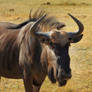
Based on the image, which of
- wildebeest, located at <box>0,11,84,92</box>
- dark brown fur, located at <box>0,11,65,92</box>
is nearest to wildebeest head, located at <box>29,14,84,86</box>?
wildebeest, located at <box>0,11,84,92</box>

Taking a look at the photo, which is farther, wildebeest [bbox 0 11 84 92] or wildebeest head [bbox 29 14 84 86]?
wildebeest [bbox 0 11 84 92]

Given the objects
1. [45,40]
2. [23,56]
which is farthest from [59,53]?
[23,56]

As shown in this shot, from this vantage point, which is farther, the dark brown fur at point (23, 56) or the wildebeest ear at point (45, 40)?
the dark brown fur at point (23, 56)

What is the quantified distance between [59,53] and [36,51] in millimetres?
855

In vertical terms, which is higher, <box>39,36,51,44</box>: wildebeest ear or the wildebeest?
<box>39,36,51,44</box>: wildebeest ear

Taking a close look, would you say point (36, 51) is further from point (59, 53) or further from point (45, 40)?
point (59, 53)

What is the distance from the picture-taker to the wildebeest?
5.22 m

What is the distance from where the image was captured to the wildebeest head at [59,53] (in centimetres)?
508

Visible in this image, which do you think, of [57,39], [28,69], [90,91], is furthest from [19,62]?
[90,91]

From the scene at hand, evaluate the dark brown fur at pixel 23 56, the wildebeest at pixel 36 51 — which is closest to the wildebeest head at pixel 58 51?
the wildebeest at pixel 36 51

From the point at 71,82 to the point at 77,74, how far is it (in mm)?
776

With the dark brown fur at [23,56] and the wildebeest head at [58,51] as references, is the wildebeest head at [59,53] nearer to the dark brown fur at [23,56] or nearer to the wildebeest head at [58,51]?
the wildebeest head at [58,51]

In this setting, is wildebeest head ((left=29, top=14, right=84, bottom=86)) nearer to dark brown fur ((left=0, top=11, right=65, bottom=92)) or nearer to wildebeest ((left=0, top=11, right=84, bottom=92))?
wildebeest ((left=0, top=11, right=84, bottom=92))

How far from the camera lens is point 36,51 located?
5.93 metres
